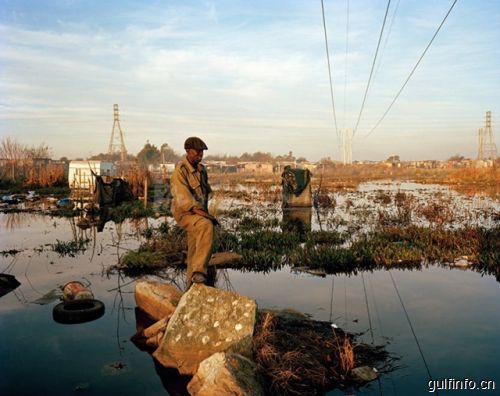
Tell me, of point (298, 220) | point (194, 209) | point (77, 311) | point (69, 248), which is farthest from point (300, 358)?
point (298, 220)

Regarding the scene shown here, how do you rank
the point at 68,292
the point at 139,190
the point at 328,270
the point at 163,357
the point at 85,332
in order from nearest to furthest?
the point at 163,357
the point at 85,332
the point at 68,292
the point at 328,270
the point at 139,190

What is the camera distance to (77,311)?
654 cm

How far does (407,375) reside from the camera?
477 cm

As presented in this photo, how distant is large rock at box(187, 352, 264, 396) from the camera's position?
159 inches

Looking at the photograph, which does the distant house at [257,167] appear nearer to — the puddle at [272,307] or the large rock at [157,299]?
the puddle at [272,307]

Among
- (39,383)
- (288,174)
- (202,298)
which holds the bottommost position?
(39,383)

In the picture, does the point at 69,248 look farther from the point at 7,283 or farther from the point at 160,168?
the point at 160,168

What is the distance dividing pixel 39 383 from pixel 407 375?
3775 mm

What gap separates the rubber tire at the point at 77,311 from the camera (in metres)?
6.46

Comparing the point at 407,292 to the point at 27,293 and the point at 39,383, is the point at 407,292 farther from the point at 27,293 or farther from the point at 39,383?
the point at 27,293

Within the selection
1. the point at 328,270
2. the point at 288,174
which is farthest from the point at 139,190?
the point at 328,270

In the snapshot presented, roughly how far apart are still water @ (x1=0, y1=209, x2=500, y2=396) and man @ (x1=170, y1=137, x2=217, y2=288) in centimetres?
126

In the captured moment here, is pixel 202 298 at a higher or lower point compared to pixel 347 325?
higher

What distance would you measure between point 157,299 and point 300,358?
8.12 feet
